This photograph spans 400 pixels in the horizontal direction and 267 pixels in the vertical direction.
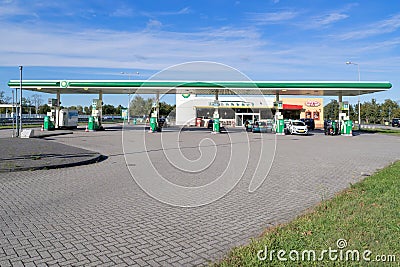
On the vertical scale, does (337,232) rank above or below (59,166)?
below

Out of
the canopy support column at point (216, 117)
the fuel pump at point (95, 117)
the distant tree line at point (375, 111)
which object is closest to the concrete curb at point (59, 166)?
the canopy support column at point (216, 117)

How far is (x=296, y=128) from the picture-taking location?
3731 centimetres

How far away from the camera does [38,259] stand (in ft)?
13.1

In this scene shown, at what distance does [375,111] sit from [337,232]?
101 m

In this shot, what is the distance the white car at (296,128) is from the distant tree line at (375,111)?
5771cm

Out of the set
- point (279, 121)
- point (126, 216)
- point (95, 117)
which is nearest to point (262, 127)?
point (279, 121)

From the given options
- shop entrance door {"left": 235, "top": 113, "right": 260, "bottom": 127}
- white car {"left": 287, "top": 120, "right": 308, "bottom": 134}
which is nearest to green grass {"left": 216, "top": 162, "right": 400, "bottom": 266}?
white car {"left": 287, "top": 120, "right": 308, "bottom": 134}

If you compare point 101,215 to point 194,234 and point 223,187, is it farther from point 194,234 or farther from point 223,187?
point 223,187

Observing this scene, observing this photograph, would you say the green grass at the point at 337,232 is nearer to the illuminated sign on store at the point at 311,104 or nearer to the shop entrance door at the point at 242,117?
the shop entrance door at the point at 242,117

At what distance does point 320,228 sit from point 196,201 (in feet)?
9.64

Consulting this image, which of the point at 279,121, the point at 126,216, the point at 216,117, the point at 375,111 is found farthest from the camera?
the point at 375,111

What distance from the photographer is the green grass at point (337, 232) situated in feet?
12.6

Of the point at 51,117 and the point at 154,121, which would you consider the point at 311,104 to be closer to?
the point at 154,121

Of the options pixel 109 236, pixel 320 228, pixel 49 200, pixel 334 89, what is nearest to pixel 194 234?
pixel 109 236
